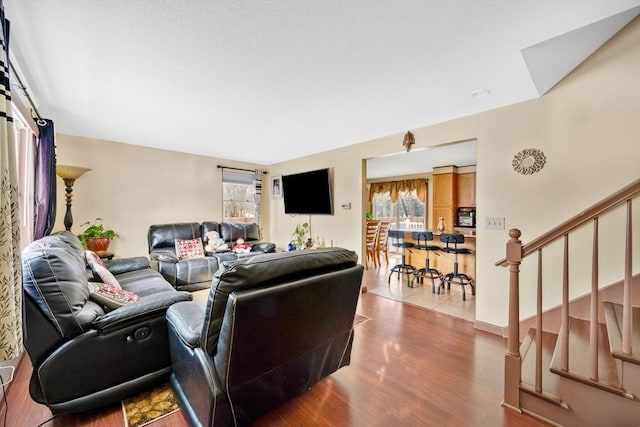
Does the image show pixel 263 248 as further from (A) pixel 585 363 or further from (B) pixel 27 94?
(A) pixel 585 363

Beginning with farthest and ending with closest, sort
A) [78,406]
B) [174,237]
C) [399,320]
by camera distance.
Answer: [174,237], [399,320], [78,406]

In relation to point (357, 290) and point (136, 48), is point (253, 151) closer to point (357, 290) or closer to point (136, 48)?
point (136, 48)

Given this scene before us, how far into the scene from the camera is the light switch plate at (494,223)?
264cm

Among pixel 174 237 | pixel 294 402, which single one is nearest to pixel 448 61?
pixel 294 402

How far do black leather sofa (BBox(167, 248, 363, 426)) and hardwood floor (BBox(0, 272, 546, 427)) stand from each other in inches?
6.9

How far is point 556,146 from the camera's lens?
7.52 ft

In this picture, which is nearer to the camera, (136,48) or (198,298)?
(136,48)

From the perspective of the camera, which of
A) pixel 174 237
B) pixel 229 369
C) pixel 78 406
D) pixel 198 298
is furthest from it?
pixel 174 237

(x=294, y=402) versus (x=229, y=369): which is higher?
(x=229, y=369)

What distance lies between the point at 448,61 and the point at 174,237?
14.3 ft

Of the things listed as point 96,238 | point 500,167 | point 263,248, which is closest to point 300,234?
point 263,248

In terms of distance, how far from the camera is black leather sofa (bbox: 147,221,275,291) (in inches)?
148

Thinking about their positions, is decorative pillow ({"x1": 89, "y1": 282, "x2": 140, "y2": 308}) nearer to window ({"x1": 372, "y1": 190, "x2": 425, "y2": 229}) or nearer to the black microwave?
the black microwave

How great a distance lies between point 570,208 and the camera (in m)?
2.24
